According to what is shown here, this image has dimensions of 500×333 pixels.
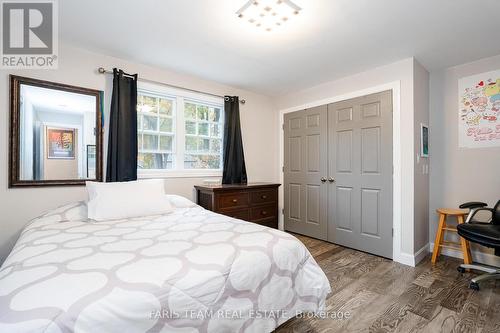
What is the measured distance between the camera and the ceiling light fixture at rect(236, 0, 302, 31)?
170 centimetres

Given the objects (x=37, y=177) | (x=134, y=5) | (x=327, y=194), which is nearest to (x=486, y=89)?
(x=327, y=194)

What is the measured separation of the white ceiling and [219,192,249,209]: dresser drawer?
157 cm

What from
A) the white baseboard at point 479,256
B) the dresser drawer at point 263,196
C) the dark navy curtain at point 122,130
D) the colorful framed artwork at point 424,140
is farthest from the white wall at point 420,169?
the dark navy curtain at point 122,130

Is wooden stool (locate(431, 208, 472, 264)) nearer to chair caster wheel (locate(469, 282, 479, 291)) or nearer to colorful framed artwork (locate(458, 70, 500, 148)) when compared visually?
chair caster wheel (locate(469, 282, 479, 291))

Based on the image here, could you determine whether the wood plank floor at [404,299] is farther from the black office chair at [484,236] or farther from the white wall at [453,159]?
the white wall at [453,159]

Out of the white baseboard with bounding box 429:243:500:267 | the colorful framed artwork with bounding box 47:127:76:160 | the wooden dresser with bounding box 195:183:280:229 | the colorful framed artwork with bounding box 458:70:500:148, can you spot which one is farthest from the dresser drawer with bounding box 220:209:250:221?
the colorful framed artwork with bounding box 458:70:500:148

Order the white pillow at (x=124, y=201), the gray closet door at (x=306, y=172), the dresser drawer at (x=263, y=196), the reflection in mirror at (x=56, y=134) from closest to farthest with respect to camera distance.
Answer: the white pillow at (x=124, y=201), the reflection in mirror at (x=56, y=134), the dresser drawer at (x=263, y=196), the gray closet door at (x=306, y=172)

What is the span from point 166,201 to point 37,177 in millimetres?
1187

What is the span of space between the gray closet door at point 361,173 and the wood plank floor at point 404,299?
1.25ft

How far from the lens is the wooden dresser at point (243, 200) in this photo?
2891 millimetres

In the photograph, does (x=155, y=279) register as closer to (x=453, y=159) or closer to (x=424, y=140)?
(x=424, y=140)

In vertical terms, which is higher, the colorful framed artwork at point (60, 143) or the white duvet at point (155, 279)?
the colorful framed artwork at point (60, 143)

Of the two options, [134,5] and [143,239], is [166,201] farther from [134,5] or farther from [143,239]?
[134,5]

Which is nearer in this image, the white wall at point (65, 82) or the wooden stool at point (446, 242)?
the white wall at point (65, 82)
